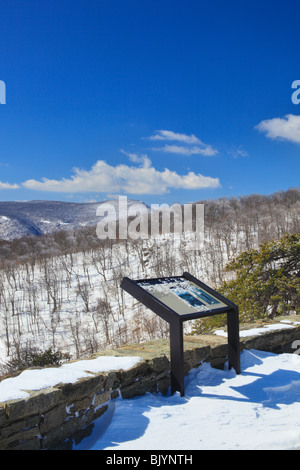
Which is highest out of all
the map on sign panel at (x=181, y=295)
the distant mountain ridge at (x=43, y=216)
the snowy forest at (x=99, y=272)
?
the distant mountain ridge at (x=43, y=216)

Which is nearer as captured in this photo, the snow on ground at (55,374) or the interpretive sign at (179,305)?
the snow on ground at (55,374)

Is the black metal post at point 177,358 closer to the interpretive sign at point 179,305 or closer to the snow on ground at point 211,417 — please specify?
the interpretive sign at point 179,305

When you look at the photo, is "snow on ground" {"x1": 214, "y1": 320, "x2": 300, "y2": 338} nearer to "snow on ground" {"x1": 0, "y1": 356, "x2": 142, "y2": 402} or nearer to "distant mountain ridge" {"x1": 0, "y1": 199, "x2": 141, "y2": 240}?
"snow on ground" {"x1": 0, "y1": 356, "x2": 142, "y2": 402}

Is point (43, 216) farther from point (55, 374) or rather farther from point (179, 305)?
point (55, 374)

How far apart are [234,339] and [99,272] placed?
4982 cm

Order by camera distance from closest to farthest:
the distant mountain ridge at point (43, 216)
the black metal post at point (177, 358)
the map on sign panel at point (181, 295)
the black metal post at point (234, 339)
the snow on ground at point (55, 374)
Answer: the snow on ground at point (55, 374) < the black metal post at point (177, 358) < the map on sign panel at point (181, 295) < the black metal post at point (234, 339) < the distant mountain ridge at point (43, 216)

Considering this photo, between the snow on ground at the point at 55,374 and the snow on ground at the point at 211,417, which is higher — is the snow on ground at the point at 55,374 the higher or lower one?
the higher one

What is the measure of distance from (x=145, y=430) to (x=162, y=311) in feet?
5.11

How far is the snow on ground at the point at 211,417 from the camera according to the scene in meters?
3.26

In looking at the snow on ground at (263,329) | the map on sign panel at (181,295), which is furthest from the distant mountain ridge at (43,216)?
the map on sign panel at (181,295)

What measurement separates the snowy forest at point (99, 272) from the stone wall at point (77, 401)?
25.2 m

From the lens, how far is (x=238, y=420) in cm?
378
